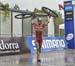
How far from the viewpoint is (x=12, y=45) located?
2144 cm

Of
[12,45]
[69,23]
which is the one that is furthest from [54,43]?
[12,45]

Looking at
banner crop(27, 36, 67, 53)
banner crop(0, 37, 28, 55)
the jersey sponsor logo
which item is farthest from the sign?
banner crop(0, 37, 28, 55)

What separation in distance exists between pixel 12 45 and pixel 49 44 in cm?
583

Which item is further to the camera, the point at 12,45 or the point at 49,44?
the point at 49,44

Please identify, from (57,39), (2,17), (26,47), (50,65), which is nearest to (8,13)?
(2,17)

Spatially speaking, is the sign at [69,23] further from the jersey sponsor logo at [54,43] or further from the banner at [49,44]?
the jersey sponsor logo at [54,43]

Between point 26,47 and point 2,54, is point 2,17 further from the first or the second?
point 2,54

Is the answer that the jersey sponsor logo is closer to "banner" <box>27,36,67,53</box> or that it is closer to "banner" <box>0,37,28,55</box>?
"banner" <box>27,36,67,53</box>

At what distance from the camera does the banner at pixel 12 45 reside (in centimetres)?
2047

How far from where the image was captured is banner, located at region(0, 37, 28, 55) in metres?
20.5

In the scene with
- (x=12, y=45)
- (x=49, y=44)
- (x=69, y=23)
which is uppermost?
(x=69, y=23)

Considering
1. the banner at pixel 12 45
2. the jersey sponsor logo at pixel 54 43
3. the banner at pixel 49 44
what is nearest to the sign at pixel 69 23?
the banner at pixel 49 44

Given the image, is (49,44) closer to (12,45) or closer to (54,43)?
(54,43)

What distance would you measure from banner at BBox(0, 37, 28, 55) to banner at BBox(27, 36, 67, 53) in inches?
34.4
